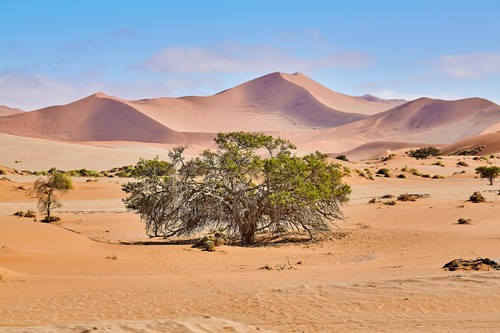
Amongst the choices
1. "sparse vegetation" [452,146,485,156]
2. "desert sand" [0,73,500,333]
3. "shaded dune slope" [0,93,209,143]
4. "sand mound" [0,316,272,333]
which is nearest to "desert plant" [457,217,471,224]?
"desert sand" [0,73,500,333]

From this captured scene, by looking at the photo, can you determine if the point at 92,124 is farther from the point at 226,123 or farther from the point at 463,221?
the point at 463,221

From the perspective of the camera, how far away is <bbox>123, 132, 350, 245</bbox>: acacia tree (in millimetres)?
17781

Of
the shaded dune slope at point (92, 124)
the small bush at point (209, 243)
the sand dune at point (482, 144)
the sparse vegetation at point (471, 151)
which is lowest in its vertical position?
the small bush at point (209, 243)

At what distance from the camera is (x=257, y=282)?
38.7 feet

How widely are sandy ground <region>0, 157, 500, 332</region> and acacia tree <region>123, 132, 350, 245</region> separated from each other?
3.51ft

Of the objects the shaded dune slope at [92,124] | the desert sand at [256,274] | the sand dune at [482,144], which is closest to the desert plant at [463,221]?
the desert sand at [256,274]

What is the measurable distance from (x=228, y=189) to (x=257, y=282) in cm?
638

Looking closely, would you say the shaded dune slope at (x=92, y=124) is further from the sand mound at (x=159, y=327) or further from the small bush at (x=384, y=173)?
the sand mound at (x=159, y=327)

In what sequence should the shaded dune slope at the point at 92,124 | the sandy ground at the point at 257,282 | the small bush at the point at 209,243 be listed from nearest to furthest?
1. the sandy ground at the point at 257,282
2. the small bush at the point at 209,243
3. the shaded dune slope at the point at 92,124

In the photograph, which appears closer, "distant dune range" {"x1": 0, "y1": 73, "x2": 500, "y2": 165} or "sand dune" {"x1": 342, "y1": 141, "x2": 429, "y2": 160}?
"sand dune" {"x1": 342, "y1": 141, "x2": 429, "y2": 160}

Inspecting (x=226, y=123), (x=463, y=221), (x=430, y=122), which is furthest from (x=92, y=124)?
(x=463, y=221)

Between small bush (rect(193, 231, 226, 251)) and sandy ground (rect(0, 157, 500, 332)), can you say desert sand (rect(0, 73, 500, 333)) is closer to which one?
sandy ground (rect(0, 157, 500, 332))

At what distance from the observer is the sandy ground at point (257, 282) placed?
8656 millimetres

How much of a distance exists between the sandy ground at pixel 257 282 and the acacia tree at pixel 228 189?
3.51 ft
